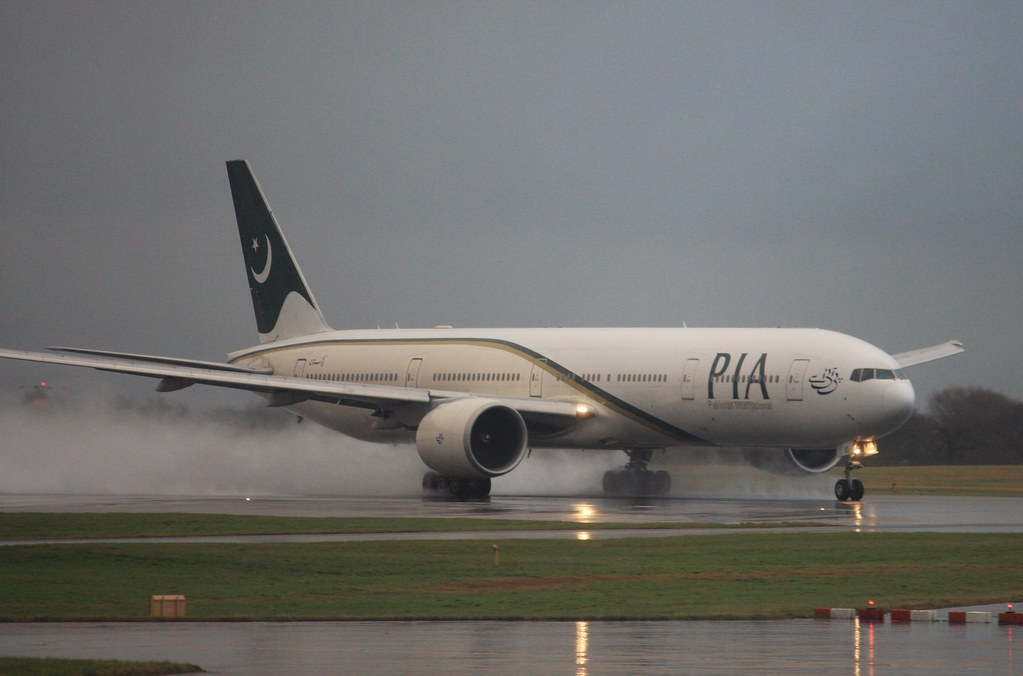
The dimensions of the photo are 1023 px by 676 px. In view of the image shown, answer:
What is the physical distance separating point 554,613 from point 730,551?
8553 millimetres

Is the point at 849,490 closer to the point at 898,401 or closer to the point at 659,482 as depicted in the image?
the point at 898,401

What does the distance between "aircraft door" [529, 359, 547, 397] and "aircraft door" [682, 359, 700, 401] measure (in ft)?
18.4

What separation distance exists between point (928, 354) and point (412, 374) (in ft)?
54.3

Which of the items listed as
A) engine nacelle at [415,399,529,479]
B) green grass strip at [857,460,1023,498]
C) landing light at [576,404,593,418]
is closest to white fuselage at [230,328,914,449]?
landing light at [576,404,593,418]

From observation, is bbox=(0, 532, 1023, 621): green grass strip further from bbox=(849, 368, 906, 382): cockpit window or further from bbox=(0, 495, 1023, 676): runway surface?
bbox=(849, 368, 906, 382): cockpit window

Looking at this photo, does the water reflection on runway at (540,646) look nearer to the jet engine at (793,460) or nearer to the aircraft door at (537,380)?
the jet engine at (793,460)

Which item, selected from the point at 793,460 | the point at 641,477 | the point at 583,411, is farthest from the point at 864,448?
the point at 583,411

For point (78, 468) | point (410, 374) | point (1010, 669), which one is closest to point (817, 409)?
point (410, 374)

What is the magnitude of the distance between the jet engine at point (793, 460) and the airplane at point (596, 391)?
6cm

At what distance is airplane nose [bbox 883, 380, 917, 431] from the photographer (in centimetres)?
4288

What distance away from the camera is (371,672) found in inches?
542

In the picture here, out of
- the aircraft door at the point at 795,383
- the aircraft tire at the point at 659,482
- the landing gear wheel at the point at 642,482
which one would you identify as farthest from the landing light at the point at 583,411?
the aircraft door at the point at 795,383

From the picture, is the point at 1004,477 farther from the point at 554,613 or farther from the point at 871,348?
the point at 554,613

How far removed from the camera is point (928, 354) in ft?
174
